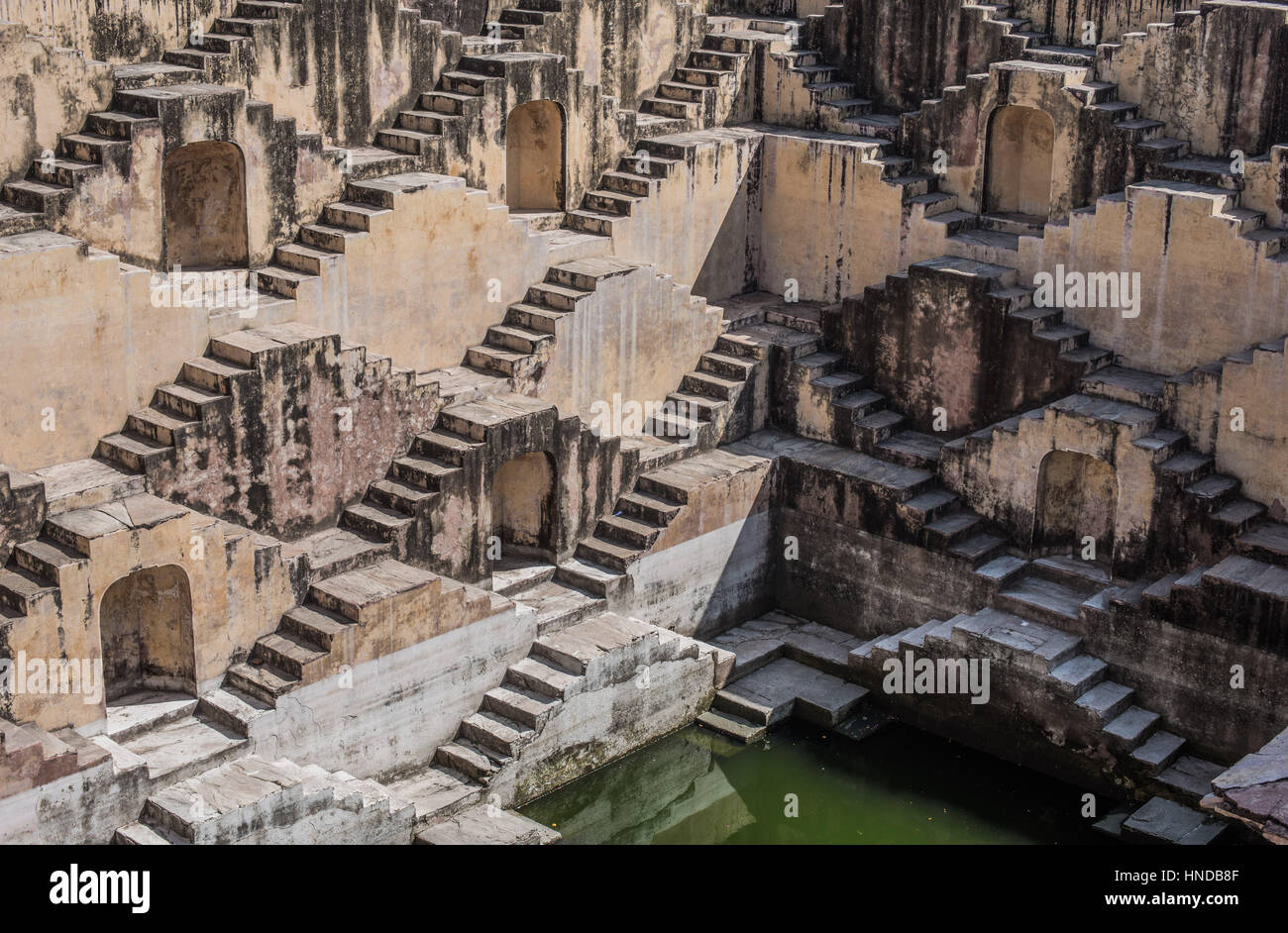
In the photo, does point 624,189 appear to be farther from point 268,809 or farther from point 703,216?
point 268,809

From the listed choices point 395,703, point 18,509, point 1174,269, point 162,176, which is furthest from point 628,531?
point 18,509

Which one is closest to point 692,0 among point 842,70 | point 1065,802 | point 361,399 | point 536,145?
point 842,70

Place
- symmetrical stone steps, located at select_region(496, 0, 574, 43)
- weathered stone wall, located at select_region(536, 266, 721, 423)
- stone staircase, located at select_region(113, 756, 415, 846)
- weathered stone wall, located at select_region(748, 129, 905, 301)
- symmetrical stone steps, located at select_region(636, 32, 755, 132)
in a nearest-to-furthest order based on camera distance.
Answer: stone staircase, located at select_region(113, 756, 415, 846)
weathered stone wall, located at select_region(536, 266, 721, 423)
symmetrical stone steps, located at select_region(496, 0, 574, 43)
weathered stone wall, located at select_region(748, 129, 905, 301)
symmetrical stone steps, located at select_region(636, 32, 755, 132)

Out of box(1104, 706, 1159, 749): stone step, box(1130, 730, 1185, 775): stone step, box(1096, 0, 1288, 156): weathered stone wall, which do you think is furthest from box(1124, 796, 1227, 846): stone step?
box(1096, 0, 1288, 156): weathered stone wall

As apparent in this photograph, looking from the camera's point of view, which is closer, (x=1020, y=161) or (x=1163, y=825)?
(x=1163, y=825)

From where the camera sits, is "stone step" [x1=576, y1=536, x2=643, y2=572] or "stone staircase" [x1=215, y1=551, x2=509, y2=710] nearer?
"stone staircase" [x1=215, y1=551, x2=509, y2=710]

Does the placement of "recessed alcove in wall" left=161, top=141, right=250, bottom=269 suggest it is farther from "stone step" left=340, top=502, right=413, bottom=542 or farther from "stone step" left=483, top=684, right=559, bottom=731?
"stone step" left=483, top=684, right=559, bottom=731

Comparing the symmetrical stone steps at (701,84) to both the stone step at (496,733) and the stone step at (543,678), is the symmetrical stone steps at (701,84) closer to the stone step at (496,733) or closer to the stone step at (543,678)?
the stone step at (543,678)

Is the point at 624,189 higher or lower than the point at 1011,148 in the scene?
lower
